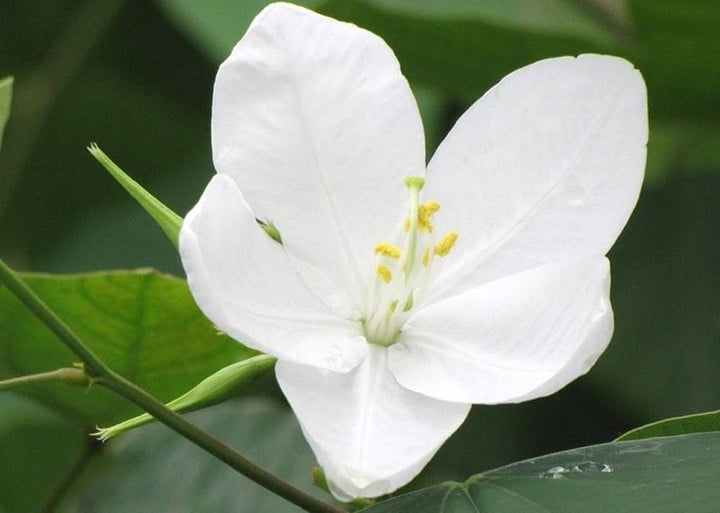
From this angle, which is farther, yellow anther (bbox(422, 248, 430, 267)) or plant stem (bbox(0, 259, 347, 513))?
yellow anther (bbox(422, 248, 430, 267))

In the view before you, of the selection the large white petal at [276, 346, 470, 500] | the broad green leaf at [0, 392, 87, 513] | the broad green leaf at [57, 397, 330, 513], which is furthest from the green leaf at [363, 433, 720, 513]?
the broad green leaf at [0, 392, 87, 513]

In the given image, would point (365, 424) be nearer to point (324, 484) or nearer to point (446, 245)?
point (324, 484)

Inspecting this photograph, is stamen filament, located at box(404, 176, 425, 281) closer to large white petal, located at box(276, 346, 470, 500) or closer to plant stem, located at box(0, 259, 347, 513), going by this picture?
large white petal, located at box(276, 346, 470, 500)

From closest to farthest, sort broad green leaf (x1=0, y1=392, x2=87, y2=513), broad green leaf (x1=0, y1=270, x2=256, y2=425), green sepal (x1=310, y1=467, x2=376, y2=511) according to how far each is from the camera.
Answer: green sepal (x1=310, y1=467, x2=376, y2=511) < broad green leaf (x1=0, y1=270, x2=256, y2=425) < broad green leaf (x1=0, y1=392, x2=87, y2=513)

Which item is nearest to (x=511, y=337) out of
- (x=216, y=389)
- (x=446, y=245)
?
(x=446, y=245)

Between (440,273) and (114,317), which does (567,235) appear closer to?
(440,273)

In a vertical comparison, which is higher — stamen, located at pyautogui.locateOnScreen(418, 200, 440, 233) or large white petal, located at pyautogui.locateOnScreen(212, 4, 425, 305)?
large white petal, located at pyautogui.locateOnScreen(212, 4, 425, 305)

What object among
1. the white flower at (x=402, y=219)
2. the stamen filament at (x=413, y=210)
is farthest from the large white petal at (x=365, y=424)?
the stamen filament at (x=413, y=210)
